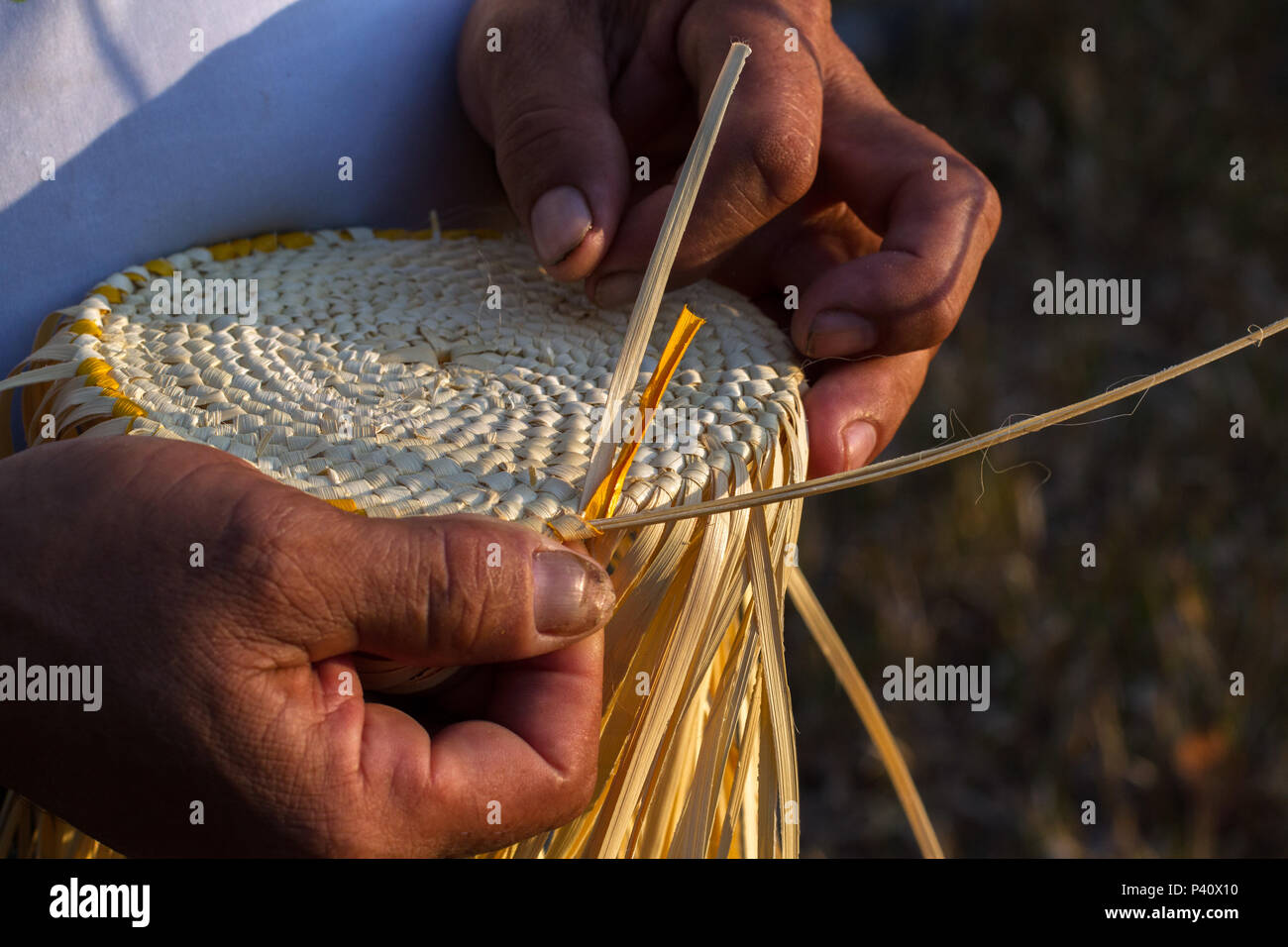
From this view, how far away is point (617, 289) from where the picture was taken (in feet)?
2.58

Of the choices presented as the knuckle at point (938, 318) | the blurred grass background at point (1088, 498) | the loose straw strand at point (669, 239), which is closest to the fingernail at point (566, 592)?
the loose straw strand at point (669, 239)

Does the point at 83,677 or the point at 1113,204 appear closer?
the point at 83,677

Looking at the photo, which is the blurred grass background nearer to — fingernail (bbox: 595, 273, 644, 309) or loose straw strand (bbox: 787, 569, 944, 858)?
loose straw strand (bbox: 787, 569, 944, 858)

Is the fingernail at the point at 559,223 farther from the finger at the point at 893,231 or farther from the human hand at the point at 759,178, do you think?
the finger at the point at 893,231

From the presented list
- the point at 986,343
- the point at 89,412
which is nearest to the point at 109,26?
the point at 89,412

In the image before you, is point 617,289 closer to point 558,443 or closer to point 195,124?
point 558,443

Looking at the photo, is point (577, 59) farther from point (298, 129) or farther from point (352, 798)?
point (352, 798)

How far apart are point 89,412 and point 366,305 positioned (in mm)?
212

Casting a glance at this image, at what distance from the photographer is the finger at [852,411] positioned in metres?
0.75

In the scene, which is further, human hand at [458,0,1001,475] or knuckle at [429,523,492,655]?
human hand at [458,0,1001,475]

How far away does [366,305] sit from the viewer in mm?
778

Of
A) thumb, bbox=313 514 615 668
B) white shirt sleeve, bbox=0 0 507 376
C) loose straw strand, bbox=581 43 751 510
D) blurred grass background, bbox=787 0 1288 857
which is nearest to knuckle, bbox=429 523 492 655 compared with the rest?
thumb, bbox=313 514 615 668

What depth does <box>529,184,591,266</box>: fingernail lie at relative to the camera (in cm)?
76

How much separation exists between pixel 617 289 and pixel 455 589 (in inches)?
13.0
